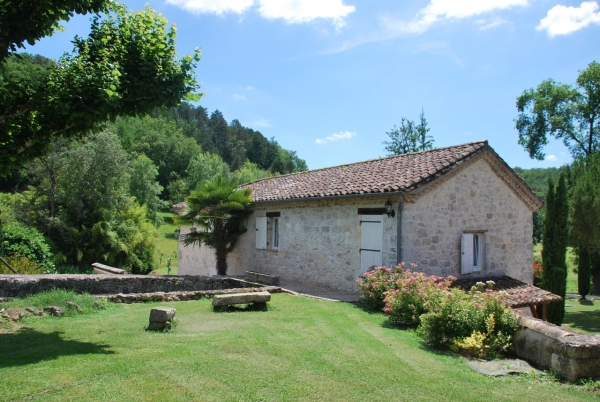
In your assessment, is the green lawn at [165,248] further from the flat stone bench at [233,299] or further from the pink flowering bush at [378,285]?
the pink flowering bush at [378,285]

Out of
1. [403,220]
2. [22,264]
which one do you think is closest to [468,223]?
[403,220]

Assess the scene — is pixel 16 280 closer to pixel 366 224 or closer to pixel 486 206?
pixel 366 224

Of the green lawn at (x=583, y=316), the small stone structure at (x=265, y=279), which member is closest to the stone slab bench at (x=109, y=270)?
the small stone structure at (x=265, y=279)

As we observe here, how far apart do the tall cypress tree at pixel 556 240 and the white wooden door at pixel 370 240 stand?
8.94m

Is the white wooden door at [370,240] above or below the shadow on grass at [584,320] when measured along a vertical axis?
above

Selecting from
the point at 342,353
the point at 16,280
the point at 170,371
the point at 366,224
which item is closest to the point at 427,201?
the point at 366,224

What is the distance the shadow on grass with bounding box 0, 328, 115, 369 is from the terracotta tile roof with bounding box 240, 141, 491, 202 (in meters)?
7.77

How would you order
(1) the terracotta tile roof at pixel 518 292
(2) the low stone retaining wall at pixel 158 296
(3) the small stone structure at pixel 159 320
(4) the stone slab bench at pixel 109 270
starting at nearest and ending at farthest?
(3) the small stone structure at pixel 159 320, (2) the low stone retaining wall at pixel 158 296, (1) the terracotta tile roof at pixel 518 292, (4) the stone slab bench at pixel 109 270

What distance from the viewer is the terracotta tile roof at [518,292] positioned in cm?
1151

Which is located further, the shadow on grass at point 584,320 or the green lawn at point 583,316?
the shadow on grass at point 584,320

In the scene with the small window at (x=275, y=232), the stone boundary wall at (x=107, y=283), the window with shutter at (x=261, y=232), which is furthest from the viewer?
the window with shutter at (x=261, y=232)

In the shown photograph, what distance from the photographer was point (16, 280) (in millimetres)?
9883

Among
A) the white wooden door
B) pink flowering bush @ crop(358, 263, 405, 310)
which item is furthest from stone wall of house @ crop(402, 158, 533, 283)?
pink flowering bush @ crop(358, 263, 405, 310)

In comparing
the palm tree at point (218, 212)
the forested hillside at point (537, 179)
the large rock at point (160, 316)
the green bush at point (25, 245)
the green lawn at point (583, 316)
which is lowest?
the green lawn at point (583, 316)
